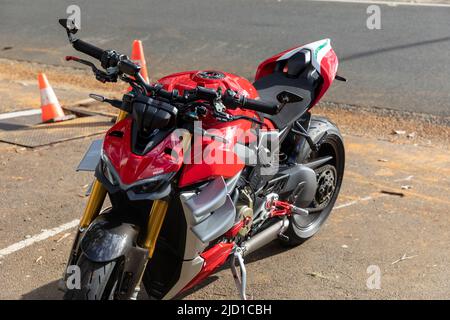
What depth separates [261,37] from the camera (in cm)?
1190

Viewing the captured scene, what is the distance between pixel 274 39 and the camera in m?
11.7

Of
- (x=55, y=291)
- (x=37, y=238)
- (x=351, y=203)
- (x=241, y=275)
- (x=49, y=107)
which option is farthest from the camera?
(x=49, y=107)

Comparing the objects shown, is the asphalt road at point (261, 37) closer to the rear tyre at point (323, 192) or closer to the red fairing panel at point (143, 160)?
the rear tyre at point (323, 192)

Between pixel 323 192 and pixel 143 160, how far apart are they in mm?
2216

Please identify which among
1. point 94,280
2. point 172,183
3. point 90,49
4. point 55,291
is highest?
point 90,49

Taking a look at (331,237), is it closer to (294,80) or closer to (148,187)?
(294,80)

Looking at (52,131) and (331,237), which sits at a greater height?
(52,131)

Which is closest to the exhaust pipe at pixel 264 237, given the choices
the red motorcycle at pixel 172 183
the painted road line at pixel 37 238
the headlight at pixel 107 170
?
the red motorcycle at pixel 172 183

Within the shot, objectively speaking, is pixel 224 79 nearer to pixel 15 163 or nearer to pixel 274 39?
pixel 15 163

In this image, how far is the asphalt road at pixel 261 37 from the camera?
31.3 ft

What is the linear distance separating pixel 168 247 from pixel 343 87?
6.06 meters

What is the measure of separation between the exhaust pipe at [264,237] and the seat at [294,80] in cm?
79

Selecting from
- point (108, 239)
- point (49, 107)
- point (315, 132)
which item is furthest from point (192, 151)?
point (49, 107)
